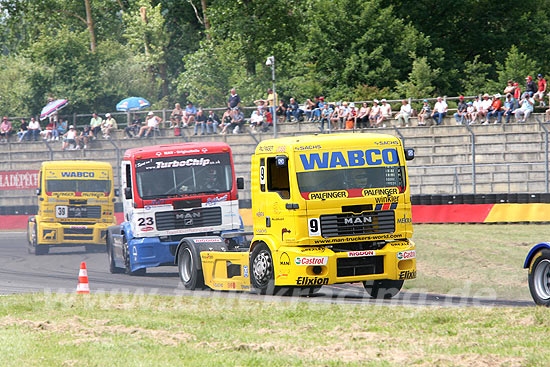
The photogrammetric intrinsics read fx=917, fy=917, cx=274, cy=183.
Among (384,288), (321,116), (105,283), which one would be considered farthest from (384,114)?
(384,288)

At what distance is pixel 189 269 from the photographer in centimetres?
1689

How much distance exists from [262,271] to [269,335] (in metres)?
4.46

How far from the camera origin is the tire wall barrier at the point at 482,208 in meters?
26.8

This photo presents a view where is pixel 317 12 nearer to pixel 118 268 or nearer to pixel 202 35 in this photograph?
pixel 202 35

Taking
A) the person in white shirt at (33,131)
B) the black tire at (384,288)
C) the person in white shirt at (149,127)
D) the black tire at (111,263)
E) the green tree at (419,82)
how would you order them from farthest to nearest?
the green tree at (419,82)
the person in white shirt at (33,131)
the person in white shirt at (149,127)
the black tire at (111,263)
the black tire at (384,288)

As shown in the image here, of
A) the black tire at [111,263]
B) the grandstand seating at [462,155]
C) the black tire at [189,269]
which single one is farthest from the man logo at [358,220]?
the grandstand seating at [462,155]

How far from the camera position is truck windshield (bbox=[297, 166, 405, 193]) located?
45.5ft

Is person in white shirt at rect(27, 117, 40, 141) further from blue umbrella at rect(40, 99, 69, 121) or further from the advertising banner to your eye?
the advertising banner

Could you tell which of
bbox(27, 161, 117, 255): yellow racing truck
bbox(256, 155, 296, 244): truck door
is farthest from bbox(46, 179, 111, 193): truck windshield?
bbox(256, 155, 296, 244): truck door

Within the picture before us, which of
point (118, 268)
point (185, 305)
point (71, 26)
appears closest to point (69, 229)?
point (118, 268)

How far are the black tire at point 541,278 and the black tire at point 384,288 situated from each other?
9.21ft

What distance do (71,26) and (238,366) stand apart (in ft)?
204

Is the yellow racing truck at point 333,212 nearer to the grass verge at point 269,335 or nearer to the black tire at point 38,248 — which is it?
the grass verge at point 269,335

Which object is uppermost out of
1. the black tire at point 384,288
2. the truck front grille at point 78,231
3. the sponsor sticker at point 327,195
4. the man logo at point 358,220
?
the sponsor sticker at point 327,195
